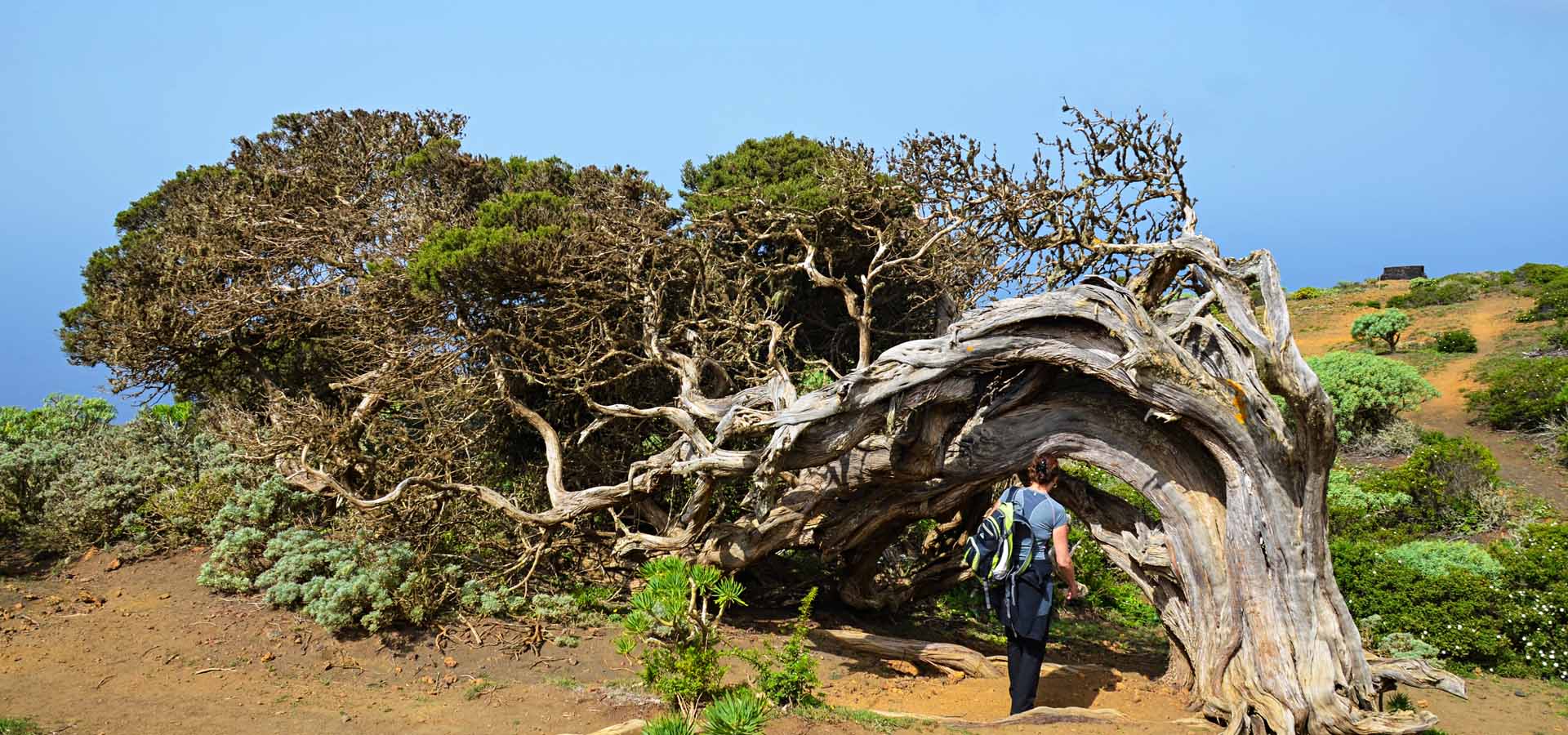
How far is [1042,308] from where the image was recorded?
6.73 m

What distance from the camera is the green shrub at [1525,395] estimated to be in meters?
17.5

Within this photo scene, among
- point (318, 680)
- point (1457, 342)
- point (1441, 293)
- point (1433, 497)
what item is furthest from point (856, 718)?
point (1441, 293)

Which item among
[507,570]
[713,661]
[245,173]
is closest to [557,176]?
[245,173]

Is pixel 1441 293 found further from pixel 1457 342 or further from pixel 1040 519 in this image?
pixel 1040 519

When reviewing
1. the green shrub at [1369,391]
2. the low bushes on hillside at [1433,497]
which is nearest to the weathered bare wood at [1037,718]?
the low bushes on hillside at [1433,497]

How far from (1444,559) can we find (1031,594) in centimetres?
650

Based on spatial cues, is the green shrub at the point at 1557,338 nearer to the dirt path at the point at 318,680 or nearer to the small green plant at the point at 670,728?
the dirt path at the point at 318,680

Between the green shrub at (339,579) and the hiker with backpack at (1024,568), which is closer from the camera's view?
the hiker with backpack at (1024,568)

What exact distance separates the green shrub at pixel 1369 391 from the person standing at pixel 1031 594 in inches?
571

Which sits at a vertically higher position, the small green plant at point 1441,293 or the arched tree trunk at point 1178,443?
the small green plant at point 1441,293

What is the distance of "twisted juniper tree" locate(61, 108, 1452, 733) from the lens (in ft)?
21.2

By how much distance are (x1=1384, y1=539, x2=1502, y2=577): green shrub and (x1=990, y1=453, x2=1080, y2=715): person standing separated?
5383 millimetres

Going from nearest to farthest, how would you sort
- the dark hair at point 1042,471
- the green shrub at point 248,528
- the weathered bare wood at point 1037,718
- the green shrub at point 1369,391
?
the weathered bare wood at point 1037,718
the dark hair at point 1042,471
the green shrub at point 248,528
the green shrub at point 1369,391

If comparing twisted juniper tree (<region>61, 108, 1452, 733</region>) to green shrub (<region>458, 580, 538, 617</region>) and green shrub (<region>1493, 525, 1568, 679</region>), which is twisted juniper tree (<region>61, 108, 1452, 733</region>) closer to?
green shrub (<region>458, 580, 538, 617</region>)
